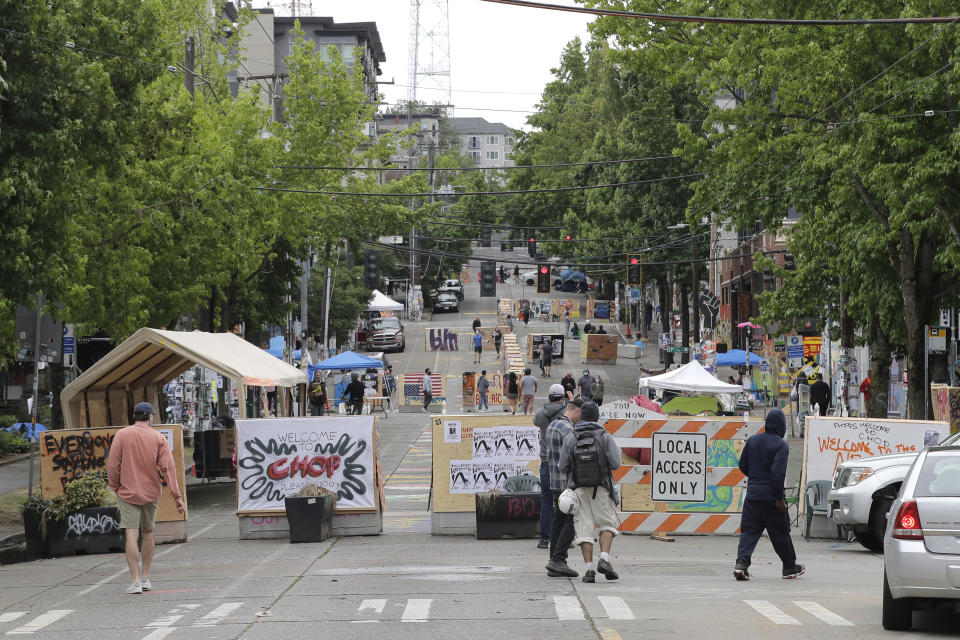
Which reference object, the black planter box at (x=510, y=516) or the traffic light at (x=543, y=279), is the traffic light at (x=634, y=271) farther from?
the black planter box at (x=510, y=516)

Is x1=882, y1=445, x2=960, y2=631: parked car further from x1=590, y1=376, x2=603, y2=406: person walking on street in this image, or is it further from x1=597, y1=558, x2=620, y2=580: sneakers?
x1=590, y1=376, x2=603, y2=406: person walking on street

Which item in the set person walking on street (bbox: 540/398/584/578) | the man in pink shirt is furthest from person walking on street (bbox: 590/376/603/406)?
the man in pink shirt

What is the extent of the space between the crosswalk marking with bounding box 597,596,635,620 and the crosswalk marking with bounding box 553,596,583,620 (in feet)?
0.75

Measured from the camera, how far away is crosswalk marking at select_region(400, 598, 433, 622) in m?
9.93

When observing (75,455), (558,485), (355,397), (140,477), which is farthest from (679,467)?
(355,397)

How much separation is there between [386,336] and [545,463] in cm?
5849

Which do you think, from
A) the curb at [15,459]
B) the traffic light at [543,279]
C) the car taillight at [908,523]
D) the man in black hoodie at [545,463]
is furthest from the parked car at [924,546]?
the traffic light at [543,279]

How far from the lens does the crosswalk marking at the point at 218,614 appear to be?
9938 mm

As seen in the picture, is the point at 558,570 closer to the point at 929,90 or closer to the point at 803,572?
the point at 803,572

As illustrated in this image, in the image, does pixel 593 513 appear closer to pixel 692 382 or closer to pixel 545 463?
pixel 545 463

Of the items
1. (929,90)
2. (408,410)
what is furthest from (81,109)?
(408,410)

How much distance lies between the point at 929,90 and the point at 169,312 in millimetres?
17229

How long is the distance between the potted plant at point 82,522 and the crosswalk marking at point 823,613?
8630 mm

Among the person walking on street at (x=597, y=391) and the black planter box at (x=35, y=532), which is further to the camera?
the person walking on street at (x=597, y=391)
